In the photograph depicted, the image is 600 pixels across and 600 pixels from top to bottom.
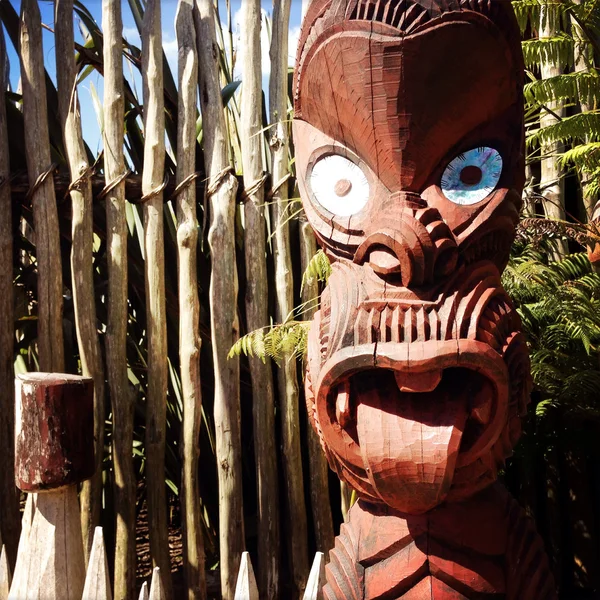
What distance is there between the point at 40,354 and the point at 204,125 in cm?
133

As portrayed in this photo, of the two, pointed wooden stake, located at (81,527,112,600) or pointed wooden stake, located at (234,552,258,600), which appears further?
pointed wooden stake, located at (81,527,112,600)

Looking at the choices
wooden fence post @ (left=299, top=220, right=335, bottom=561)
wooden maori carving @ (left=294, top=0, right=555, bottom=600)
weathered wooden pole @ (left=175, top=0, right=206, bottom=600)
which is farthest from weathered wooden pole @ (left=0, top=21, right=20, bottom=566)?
wooden maori carving @ (left=294, top=0, right=555, bottom=600)

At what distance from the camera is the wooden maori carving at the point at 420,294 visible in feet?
5.10

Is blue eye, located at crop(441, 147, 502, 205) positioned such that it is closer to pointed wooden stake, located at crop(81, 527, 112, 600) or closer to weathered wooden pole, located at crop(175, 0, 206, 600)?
pointed wooden stake, located at crop(81, 527, 112, 600)

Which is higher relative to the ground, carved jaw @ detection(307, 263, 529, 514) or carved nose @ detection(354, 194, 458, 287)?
carved nose @ detection(354, 194, 458, 287)

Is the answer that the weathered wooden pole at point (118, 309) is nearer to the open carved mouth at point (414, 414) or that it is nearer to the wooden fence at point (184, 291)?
the wooden fence at point (184, 291)

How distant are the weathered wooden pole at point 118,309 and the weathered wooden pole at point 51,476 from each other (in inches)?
31.1

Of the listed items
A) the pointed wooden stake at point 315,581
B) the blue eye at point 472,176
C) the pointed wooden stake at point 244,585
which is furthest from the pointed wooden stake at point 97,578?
the blue eye at point 472,176

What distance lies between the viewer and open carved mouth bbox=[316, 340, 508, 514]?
4.98 ft

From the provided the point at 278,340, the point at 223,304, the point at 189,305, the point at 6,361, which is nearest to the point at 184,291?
the point at 189,305

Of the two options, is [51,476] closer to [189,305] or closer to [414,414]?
[189,305]

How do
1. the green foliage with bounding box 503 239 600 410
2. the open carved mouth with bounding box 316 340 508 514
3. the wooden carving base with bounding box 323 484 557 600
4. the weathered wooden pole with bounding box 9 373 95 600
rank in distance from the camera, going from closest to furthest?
the open carved mouth with bounding box 316 340 508 514 < the wooden carving base with bounding box 323 484 557 600 < the weathered wooden pole with bounding box 9 373 95 600 < the green foliage with bounding box 503 239 600 410

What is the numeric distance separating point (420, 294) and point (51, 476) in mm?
1444

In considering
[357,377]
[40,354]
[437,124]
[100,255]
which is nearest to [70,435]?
[40,354]
